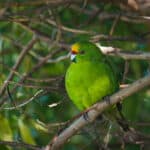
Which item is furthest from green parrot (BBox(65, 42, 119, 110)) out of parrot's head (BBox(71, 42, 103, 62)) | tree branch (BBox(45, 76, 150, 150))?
tree branch (BBox(45, 76, 150, 150))

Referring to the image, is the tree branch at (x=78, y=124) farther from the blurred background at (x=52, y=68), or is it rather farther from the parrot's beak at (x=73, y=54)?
the parrot's beak at (x=73, y=54)

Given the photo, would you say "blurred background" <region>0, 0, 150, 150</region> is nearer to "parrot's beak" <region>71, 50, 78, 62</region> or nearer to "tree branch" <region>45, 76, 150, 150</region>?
"tree branch" <region>45, 76, 150, 150</region>

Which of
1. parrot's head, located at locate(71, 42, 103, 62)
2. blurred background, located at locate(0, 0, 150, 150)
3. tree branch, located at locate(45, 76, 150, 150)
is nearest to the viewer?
tree branch, located at locate(45, 76, 150, 150)

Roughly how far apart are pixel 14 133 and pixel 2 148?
16.0 inches

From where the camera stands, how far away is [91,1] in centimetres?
489

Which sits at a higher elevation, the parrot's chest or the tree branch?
the tree branch

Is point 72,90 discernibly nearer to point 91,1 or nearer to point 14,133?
point 14,133

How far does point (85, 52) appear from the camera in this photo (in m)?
3.97

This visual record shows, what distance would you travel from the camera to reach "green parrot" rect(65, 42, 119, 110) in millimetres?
3812

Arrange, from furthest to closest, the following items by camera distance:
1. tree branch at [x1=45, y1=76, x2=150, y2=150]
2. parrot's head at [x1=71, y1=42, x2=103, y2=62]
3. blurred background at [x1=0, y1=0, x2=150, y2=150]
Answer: parrot's head at [x1=71, y1=42, x2=103, y2=62]
blurred background at [x1=0, y1=0, x2=150, y2=150]
tree branch at [x1=45, y1=76, x2=150, y2=150]

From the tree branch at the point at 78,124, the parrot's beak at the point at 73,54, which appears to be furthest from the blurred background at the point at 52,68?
the parrot's beak at the point at 73,54

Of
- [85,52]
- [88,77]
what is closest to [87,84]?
[88,77]

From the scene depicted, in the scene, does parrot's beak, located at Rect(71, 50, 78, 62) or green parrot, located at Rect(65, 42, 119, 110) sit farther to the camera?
parrot's beak, located at Rect(71, 50, 78, 62)

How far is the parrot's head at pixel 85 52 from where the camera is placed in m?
3.94
